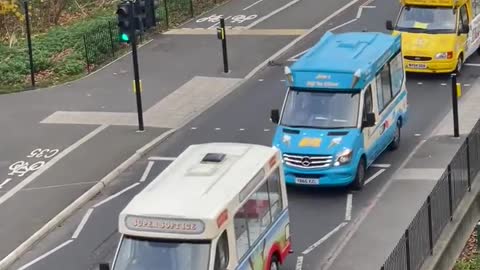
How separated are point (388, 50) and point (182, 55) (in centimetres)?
1173

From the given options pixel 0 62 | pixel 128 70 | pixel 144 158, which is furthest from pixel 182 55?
pixel 144 158

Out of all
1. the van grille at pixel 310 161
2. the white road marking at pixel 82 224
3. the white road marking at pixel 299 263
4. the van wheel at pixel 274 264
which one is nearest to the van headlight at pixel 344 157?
the van grille at pixel 310 161

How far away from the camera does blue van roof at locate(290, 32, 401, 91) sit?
78.8 feet

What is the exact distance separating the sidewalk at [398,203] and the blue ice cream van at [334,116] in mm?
770

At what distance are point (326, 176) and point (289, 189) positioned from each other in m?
1.15

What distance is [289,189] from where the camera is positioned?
2438cm

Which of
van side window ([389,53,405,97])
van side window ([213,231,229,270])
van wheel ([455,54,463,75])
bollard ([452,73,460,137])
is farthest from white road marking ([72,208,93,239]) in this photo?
van wheel ([455,54,463,75])

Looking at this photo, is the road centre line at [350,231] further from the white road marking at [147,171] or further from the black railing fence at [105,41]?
the black railing fence at [105,41]

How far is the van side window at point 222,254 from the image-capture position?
56.9ft

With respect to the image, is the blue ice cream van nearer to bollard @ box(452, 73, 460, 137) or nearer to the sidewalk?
the sidewalk

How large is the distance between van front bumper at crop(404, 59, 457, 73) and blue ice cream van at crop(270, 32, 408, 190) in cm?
642

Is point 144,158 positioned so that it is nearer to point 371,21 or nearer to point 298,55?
point 298,55

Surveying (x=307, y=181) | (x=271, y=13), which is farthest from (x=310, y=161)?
(x=271, y=13)

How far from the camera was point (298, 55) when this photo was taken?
116ft
